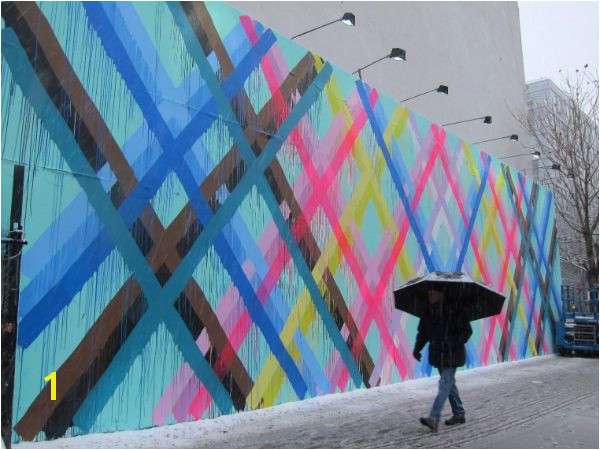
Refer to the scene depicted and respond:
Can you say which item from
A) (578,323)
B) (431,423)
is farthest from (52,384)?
(578,323)

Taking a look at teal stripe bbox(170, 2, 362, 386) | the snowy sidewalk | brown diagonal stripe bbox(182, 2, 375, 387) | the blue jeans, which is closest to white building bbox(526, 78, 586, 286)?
the snowy sidewalk

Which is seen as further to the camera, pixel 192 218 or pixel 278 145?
pixel 278 145

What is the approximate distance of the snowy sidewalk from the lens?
17.5 ft

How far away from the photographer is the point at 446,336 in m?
6.02

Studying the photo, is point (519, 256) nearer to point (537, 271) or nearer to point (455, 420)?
point (537, 271)

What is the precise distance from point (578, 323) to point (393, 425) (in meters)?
10.9

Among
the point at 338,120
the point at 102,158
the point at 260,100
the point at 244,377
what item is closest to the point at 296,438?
the point at 244,377

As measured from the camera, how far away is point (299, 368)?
752cm

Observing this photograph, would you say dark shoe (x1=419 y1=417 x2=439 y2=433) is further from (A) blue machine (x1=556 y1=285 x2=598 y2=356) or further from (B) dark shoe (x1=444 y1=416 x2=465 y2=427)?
(A) blue machine (x1=556 y1=285 x2=598 y2=356)

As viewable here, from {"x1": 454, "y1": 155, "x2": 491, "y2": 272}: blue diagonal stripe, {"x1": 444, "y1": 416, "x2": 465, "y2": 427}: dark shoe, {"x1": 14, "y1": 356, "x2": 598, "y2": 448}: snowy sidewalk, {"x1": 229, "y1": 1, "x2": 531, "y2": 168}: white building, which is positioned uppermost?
{"x1": 229, "y1": 1, "x2": 531, "y2": 168}: white building

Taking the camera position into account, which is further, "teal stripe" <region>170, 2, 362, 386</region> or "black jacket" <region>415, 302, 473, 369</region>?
"teal stripe" <region>170, 2, 362, 386</region>

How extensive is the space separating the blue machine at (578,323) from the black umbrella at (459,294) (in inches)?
389

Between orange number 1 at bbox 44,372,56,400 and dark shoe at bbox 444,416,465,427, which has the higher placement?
orange number 1 at bbox 44,372,56,400

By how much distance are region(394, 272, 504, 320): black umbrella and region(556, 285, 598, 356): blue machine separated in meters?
9.87
